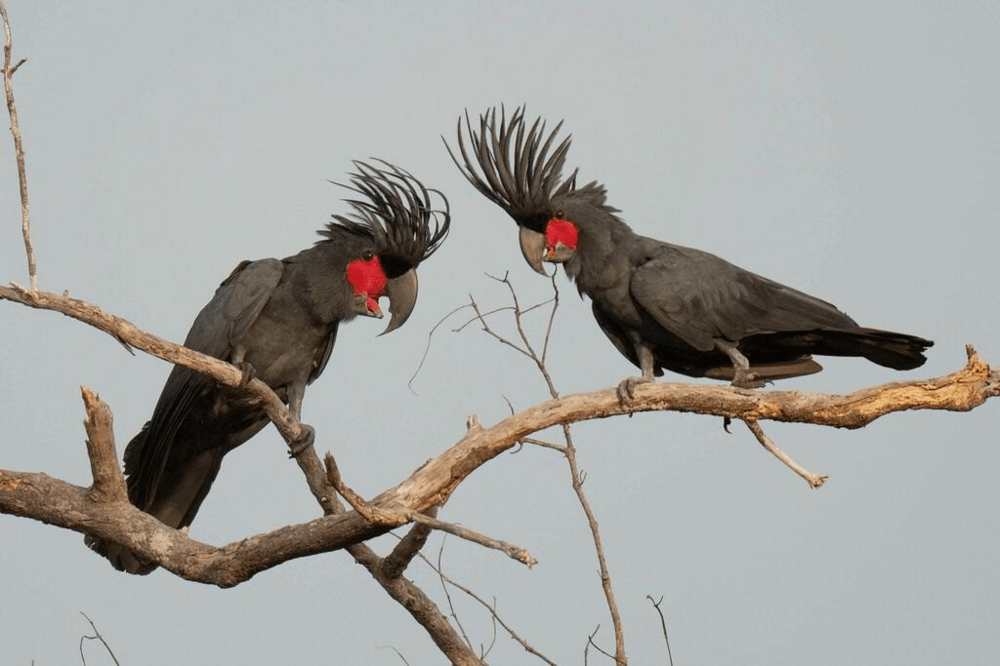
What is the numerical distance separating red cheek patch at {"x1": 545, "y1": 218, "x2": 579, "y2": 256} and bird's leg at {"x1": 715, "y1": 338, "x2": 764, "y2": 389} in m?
1.04

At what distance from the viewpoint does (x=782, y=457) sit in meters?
5.35

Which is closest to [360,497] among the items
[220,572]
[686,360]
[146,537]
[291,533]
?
[291,533]

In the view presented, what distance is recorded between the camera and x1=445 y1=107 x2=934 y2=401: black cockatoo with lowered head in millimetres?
6336

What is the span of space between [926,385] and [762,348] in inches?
68.5

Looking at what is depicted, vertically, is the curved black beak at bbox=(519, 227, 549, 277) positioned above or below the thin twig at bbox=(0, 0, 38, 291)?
above

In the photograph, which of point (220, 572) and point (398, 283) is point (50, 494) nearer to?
point (220, 572)

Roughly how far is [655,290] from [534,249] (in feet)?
2.75

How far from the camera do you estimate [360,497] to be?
4.22m

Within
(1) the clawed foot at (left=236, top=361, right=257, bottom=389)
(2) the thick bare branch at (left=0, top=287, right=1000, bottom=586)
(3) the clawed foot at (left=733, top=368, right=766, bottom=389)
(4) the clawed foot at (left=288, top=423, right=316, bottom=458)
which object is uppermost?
(3) the clawed foot at (left=733, top=368, right=766, bottom=389)

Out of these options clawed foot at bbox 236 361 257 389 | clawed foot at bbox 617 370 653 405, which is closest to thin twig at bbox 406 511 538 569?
clawed foot at bbox 617 370 653 405

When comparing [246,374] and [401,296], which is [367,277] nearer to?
[401,296]

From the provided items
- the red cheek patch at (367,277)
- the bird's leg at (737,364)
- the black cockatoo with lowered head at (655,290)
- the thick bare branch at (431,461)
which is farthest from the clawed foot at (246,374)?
the bird's leg at (737,364)

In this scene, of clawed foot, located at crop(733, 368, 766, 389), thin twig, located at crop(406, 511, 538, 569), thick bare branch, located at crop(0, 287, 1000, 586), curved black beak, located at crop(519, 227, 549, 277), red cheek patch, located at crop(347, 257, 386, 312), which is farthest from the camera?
curved black beak, located at crop(519, 227, 549, 277)

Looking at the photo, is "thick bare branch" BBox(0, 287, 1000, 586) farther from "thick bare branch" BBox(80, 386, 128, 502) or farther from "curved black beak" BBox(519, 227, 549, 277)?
"curved black beak" BBox(519, 227, 549, 277)
